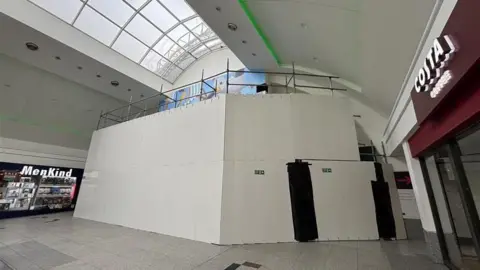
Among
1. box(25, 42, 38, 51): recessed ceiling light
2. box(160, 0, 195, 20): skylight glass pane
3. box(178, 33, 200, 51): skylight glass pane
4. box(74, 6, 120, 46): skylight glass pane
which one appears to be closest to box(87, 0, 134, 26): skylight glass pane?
box(74, 6, 120, 46): skylight glass pane

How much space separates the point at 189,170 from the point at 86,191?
17.0 feet

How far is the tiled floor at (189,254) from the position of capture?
8.82 feet

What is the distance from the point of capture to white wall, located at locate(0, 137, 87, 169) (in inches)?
292

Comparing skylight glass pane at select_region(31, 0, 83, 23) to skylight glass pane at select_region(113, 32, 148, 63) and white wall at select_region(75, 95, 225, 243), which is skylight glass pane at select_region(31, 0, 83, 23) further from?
white wall at select_region(75, 95, 225, 243)

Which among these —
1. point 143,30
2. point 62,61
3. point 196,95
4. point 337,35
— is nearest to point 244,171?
point 196,95

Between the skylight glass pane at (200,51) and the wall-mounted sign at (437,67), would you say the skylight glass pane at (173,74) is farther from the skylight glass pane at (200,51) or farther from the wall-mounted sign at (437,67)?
Result: the wall-mounted sign at (437,67)

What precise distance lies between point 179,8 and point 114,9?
8.73ft

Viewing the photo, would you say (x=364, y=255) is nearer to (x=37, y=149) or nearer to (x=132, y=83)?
(x=132, y=83)

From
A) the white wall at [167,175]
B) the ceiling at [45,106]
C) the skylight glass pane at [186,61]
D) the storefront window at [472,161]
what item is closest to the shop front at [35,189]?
the ceiling at [45,106]

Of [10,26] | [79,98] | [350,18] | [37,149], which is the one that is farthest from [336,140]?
[37,149]

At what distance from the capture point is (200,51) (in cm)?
1114

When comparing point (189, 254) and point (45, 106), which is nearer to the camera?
point (189, 254)

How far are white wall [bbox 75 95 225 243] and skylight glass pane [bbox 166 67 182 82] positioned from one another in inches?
215

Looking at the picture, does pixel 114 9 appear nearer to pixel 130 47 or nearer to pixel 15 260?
pixel 130 47
